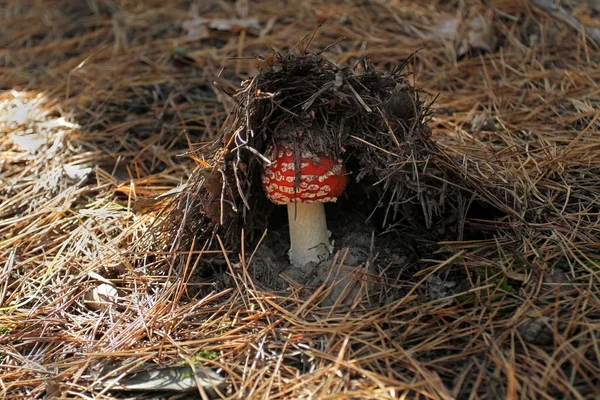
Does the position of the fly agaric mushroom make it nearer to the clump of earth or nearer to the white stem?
the white stem

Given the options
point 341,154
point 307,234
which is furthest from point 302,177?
point 307,234

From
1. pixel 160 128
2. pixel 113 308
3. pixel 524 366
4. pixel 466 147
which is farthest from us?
pixel 160 128

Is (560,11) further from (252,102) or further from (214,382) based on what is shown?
(214,382)

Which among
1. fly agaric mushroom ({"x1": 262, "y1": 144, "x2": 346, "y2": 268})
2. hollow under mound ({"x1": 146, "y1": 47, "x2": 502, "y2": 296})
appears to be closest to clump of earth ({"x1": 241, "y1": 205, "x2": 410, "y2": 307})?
hollow under mound ({"x1": 146, "y1": 47, "x2": 502, "y2": 296})

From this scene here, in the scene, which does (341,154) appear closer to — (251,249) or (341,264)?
(341,264)

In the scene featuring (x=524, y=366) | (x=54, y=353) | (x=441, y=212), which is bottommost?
(x=54, y=353)

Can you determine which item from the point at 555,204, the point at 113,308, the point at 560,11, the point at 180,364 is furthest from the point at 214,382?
the point at 560,11
